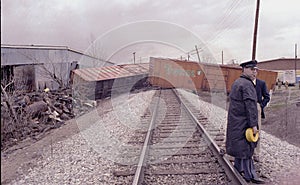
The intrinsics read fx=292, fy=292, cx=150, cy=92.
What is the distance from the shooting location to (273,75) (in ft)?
68.9

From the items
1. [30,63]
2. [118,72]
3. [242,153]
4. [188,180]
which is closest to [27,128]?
[188,180]

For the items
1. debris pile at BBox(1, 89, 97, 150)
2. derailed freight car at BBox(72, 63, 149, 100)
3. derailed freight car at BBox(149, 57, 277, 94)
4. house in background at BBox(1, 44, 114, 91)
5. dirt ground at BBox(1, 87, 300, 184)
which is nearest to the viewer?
dirt ground at BBox(1, 87, 300, 184)

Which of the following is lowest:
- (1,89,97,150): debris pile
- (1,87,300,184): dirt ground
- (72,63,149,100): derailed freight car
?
(1,87,300,184): dirt ground

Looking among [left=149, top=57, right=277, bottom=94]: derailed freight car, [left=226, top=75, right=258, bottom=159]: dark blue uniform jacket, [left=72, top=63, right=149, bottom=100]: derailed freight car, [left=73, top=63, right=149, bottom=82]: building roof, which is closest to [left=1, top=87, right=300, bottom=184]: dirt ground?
[left=226, top=75, right=258, bottom=159]: dark blue uniform jacket

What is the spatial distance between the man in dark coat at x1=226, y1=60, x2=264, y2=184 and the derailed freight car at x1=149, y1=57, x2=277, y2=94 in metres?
16.6

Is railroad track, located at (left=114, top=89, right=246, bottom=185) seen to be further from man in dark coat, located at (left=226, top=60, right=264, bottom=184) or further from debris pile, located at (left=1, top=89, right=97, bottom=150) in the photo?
debris pile, located at (left=1, top=89, right=97, bottom=150)

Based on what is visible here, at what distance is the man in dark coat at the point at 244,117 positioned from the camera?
160 inches

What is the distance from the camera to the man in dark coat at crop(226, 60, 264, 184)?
13.3 feet

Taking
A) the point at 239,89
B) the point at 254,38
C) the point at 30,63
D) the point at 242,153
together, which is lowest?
the point at 242,153

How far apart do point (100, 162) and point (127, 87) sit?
15962 millimetres

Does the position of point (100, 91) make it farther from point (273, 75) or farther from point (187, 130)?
point (273, 75)

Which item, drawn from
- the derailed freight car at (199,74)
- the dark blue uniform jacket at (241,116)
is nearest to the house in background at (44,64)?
the derailed freight car at (199,74)

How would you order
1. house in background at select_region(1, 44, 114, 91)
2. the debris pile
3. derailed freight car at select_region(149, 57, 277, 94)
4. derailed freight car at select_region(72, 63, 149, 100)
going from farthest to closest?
derailed freight car at select_region(149, 57, 277, 94)
house in background at select_region(1, 44, 114, 91)
derailed freight car at select_region(72, 63, 149, 100)
the debris pile

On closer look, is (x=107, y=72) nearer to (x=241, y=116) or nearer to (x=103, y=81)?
(x=103, y=81)
